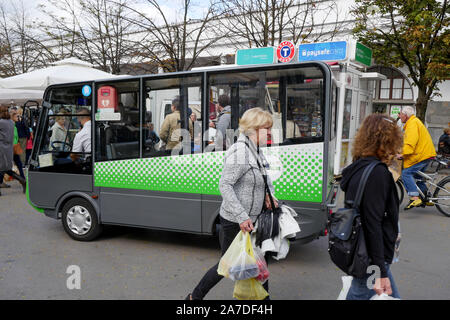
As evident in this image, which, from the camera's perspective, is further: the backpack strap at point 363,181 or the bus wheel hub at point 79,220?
the bus wheel hub at point 79,220

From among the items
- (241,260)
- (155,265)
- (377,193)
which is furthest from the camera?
(155,265)

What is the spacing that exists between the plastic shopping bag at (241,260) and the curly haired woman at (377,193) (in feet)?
2.44

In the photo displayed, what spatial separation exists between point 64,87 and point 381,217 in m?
4.77

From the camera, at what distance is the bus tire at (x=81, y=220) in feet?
18.5

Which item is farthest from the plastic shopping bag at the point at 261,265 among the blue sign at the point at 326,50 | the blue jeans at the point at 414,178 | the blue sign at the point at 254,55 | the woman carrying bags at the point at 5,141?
the woman carrying bags at the point at 5,141

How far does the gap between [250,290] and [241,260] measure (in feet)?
1.01

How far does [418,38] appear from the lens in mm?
11867

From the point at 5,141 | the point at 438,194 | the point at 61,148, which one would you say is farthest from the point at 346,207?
the point at 5,141

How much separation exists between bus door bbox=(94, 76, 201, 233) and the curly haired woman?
258 centimetres

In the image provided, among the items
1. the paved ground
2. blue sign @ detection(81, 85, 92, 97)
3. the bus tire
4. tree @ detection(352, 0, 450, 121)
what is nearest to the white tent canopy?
blue sign @ detection(81, 85, 92, 97)

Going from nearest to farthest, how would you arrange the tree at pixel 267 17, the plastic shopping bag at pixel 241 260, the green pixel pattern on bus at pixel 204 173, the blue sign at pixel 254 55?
the plastic shopping bag at pixel 241 260
the green pixel pattern on bus at pixel 204 173
the blue sign at pixel 254 55
the tree at pixel 267 17

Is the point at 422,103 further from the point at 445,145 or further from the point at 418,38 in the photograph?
the point at 418,38

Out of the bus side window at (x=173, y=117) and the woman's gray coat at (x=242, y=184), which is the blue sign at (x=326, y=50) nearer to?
the bus side window at (x=173, y=117)

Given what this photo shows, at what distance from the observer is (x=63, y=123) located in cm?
565
